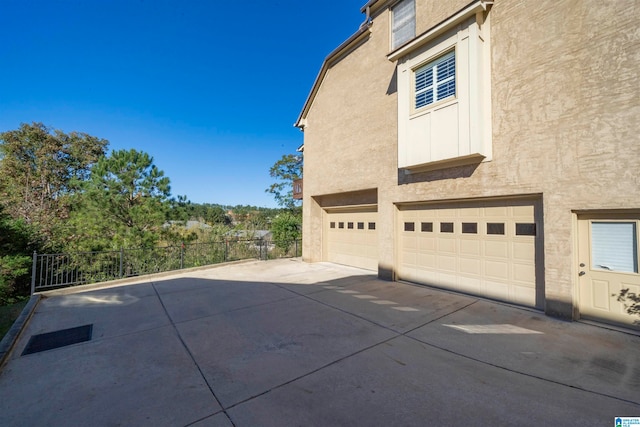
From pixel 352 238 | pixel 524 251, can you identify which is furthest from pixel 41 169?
pixel 524 251

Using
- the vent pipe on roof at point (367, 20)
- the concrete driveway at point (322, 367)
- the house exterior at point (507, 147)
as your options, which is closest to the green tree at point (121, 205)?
the concrete driveway at point (322, 367)

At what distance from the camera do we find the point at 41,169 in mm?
18047

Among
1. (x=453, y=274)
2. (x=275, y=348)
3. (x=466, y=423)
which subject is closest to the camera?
(x=466, y=423)

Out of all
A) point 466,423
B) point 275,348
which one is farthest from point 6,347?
point 466,423

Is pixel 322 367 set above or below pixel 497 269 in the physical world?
below

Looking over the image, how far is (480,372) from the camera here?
10.1ft

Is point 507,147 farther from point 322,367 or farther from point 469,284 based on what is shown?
point 322,367

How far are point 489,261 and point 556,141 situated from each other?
263 centimetres

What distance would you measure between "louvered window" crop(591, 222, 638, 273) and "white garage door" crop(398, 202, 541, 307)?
0.83m

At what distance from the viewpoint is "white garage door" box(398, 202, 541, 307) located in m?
5.34

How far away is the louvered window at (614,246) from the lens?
4188mm

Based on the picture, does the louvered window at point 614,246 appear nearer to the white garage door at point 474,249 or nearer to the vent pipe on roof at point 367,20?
the white garage door at point 474,249

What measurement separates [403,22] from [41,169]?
78.1 ft

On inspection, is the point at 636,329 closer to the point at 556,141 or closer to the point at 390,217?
the point at 556,141
